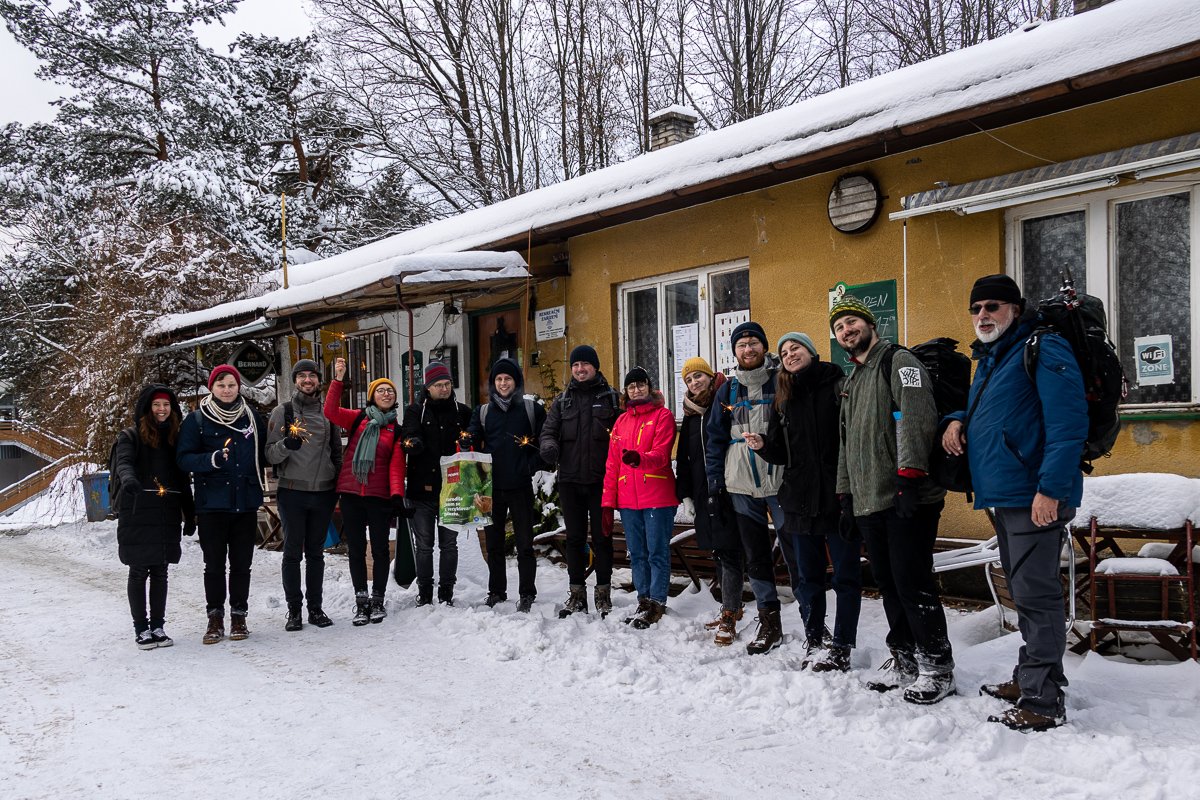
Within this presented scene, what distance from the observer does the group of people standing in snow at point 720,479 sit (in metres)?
3.42

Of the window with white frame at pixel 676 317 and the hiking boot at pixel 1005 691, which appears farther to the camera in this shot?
the window with white frame at pixel 676 317

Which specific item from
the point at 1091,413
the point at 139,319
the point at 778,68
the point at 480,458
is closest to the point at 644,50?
the point at 778,68

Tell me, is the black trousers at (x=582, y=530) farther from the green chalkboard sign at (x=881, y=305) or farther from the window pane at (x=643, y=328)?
the window pane at (x=643, y=328)

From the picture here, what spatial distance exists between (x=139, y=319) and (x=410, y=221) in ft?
31.6

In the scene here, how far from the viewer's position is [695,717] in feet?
12.5

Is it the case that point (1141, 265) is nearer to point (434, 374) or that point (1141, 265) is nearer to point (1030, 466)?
point (1030, 466)

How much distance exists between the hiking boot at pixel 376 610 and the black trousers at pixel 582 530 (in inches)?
52.3

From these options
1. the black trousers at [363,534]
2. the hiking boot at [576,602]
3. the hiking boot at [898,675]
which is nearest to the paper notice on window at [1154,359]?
the hiking boot at [898,675]

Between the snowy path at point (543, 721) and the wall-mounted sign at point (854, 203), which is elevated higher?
the wall-mounted sign at point (854, 203)

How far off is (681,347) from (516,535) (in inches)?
100

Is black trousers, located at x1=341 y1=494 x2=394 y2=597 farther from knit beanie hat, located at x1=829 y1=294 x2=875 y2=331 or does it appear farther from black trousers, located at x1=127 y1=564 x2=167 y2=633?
knit beanie hat, located at x1=829 y1=294 x2=875 y2=331

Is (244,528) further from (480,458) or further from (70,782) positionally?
(70,782)

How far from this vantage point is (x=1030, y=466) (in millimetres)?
3355

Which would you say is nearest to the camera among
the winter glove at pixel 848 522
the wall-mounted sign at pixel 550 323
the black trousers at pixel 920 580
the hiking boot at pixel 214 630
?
the black trousers at pixel 920 580
